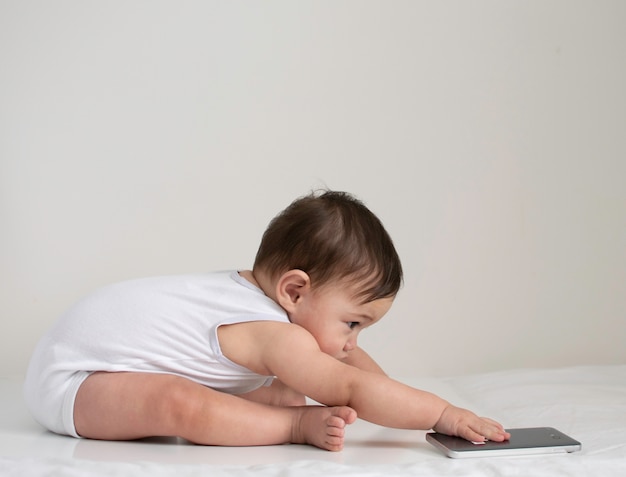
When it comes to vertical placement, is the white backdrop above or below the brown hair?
above

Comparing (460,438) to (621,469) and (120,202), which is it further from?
(120,202)

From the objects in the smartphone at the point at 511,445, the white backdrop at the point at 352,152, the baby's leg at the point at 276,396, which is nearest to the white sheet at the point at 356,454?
the smartphone at the point at 511,445

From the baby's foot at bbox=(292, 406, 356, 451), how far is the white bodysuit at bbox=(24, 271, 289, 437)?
13cm

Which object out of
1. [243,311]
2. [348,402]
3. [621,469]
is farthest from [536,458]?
[243,311]

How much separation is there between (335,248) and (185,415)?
0.33m

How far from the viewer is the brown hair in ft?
4.15

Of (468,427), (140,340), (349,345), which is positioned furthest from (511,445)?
(140,340)

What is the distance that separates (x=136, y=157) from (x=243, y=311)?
98 cm

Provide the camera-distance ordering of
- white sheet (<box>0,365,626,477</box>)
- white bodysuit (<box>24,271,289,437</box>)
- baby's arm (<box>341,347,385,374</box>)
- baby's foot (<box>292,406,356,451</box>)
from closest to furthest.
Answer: white sheet (<box>0,365,626,477</box>) < baby's foot (<box>292,406,356,451</box>) < white bodysuit (<box>24,271,289,437</box>) < baby's arm (<box>341,347,385,374</box>)

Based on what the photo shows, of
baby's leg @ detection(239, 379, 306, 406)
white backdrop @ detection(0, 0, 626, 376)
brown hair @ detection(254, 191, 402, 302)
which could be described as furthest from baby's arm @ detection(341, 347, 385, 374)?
white backdrop @ detection(0, 0, 626, 376)

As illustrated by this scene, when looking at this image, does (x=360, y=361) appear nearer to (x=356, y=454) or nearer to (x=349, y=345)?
(x=349, y=345)

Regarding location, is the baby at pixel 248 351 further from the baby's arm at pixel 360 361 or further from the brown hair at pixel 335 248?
the baby's arm at pixel 360 361

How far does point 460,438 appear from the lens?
1180 mm

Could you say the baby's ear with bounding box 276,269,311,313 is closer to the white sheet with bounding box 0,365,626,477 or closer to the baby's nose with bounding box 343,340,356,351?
the baby's nose with bounding box 343,340,356,351
